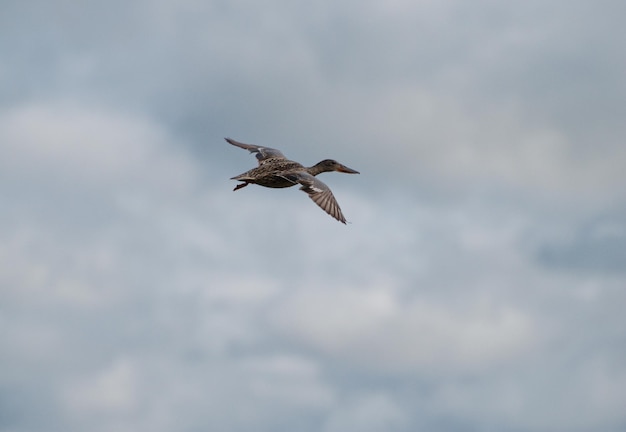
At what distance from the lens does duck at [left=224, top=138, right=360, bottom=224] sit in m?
38.2

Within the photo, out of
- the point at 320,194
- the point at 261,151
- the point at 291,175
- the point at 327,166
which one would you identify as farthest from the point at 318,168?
the point at 320,194

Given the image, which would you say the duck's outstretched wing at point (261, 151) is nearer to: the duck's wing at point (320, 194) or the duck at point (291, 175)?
the duck at point (291, 175)

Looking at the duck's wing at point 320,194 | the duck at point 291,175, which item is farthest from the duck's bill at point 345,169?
the duck's wing at point 320,194

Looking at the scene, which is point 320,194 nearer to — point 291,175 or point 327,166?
point 291,175

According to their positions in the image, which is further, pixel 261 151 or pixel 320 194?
pixel 261 151

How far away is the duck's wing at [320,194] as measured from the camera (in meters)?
37.4

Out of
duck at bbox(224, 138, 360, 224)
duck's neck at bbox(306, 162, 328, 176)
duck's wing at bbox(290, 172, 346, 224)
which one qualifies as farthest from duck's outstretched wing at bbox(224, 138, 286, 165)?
duck's wing at bbox(290, 172, 346, 224)

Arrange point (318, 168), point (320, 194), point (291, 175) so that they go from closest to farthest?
point (320, 194), point (291, 175), point (318, 168)

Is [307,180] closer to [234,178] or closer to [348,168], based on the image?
[234,178]

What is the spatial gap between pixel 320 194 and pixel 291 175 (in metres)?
2.98

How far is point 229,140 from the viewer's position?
4906cm

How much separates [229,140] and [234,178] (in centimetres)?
810

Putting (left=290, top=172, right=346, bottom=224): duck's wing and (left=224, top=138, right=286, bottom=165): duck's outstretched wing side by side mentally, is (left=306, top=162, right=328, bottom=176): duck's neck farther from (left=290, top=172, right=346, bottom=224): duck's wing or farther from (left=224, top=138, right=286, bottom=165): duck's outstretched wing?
(left=290, top=172, right=346, bottom=224): duck's wing

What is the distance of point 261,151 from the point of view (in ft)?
152
